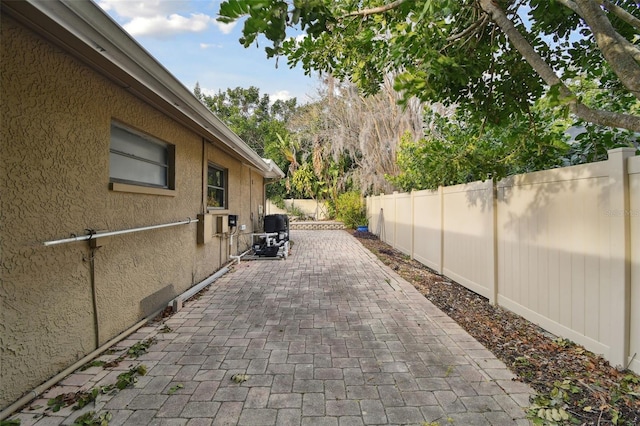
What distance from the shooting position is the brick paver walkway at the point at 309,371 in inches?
82.0

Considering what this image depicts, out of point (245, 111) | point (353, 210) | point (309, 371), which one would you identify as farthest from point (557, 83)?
point (245, 111)

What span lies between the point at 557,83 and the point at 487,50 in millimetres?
1526

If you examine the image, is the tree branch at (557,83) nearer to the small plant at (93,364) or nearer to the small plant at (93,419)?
the small plant at (93,419)

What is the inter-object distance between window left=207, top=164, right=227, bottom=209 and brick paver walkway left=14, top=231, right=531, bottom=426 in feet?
8.80

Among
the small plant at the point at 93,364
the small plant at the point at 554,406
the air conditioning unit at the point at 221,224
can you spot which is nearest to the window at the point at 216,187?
the air conditioning unit at the point at 221,224

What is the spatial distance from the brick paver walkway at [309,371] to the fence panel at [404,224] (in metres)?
3.89

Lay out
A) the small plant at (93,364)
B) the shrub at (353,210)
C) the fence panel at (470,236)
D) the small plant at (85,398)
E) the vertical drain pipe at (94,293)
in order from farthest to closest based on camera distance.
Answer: the shrub at (353,210)
the fence panel at (470,236)
the vertical drain pipe at (94,293)
the small plant at (93,364)
the small plant at (85,398)

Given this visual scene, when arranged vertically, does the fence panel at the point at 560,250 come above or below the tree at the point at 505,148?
below

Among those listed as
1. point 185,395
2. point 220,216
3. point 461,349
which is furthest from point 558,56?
point 220,216

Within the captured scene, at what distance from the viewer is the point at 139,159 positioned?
3.77 m

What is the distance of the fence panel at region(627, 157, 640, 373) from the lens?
7.62 ft

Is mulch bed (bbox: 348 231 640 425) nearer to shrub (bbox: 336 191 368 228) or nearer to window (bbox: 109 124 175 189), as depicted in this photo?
window (bbox: 109 124 175 189)

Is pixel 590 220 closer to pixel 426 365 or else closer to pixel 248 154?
pixel 426 365

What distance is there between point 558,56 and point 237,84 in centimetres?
2712
